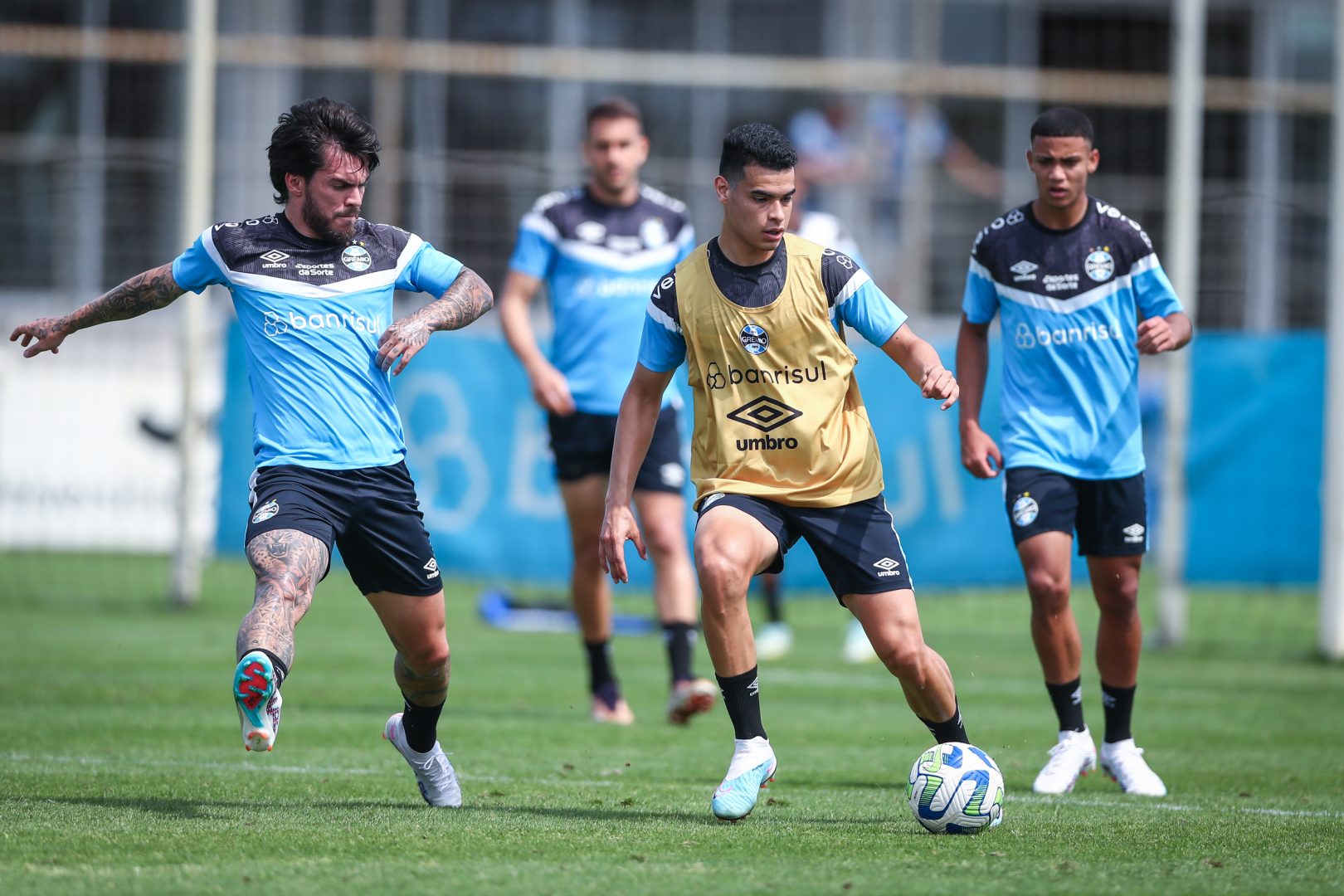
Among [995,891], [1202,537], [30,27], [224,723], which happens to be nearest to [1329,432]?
[1202,537]

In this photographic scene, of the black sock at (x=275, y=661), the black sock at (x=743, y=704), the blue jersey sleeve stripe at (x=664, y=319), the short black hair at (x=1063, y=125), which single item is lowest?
the black sock at (x=743, y=704)

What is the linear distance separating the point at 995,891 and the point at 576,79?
20.0m

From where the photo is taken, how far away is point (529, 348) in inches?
361

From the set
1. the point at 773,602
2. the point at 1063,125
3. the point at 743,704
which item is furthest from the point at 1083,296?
the point at 773,602

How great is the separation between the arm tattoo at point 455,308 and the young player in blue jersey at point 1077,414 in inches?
84.7

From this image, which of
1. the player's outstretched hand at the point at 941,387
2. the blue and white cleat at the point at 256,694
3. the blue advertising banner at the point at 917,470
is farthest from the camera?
the blue advertising banner at the point at 917,470

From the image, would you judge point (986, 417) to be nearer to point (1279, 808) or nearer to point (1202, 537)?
point (1202, 537)

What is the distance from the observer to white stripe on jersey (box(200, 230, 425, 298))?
607cm

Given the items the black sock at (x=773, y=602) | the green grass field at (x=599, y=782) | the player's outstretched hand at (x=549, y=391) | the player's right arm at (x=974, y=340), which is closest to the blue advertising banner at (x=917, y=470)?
the green grass field at (x=599, y=782)

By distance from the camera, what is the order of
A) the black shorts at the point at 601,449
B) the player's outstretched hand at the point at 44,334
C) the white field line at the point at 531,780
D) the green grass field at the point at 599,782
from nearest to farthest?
the green grass field at the point at 599,782 → the player's outstretched hand at the point at 44,334 → the white field line at the point at 531,780 → the black shorts at the point at 601,449

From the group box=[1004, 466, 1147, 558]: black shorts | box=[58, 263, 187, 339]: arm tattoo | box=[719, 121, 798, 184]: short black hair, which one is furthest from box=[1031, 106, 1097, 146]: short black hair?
box=[58, 263, 187, 339]: arm tattoo

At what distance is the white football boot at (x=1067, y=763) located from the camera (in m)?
6.93

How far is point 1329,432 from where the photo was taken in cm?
1241

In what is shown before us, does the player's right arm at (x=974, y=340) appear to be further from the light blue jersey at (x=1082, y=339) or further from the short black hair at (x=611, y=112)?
the short black hair at (x=611, y=112)
